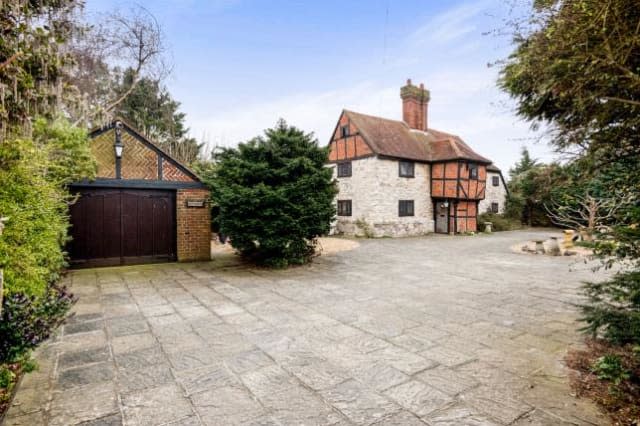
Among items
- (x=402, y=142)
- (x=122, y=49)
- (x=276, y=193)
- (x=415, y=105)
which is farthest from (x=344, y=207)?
(x=122, y=49)

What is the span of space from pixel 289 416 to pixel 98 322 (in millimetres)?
3284

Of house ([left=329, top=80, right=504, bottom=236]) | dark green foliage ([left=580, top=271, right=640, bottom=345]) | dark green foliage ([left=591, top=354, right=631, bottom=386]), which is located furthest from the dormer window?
dark green foliage ([left=591, top=354, right=631, bottom=386])

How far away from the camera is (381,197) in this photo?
655 inches

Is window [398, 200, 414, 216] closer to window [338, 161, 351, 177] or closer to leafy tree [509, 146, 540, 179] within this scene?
window [338, 161, 351, 177]

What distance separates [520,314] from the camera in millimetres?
4547

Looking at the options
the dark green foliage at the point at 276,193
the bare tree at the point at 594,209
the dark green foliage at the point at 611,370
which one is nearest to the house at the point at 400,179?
the dark green foliage at the point at 276,193

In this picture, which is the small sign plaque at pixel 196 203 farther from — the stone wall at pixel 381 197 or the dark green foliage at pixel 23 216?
the stone wall at pixel 381 197

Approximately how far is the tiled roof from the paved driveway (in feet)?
39.2

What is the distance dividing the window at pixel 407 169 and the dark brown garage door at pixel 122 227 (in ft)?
41.1

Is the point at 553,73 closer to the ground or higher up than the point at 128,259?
higher up

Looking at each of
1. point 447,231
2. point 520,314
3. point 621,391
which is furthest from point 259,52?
point 447,231

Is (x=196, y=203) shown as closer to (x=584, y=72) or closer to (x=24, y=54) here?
(x=24, y=54)

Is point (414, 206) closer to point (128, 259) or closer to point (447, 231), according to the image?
point (447, 231)

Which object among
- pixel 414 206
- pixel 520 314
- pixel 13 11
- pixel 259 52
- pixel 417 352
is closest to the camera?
pixel 13 11
